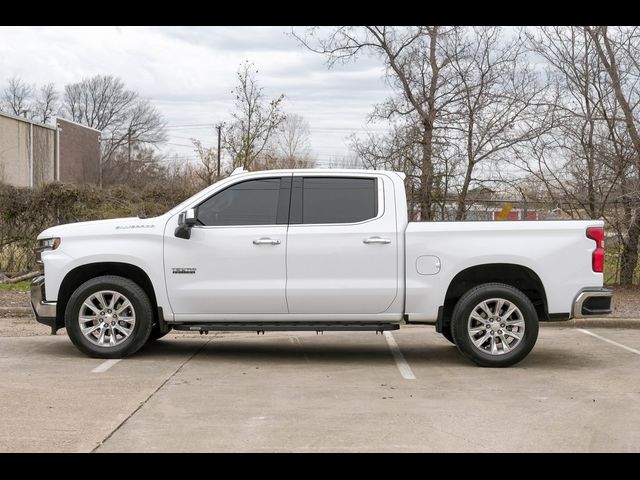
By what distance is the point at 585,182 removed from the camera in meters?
14.5

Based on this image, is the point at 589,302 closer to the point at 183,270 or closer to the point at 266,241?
the point at 266,241

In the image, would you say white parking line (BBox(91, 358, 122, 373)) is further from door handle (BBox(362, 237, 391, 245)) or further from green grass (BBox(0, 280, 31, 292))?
green grass (BBox(0, 280, 31, 292))

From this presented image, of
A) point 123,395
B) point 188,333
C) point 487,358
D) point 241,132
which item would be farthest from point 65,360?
point 241,132

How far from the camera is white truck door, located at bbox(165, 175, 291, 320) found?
8.41 metres

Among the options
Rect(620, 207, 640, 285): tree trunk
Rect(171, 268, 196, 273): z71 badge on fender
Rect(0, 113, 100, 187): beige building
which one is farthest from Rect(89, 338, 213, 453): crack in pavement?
Rect(0, 113, 100, 187): beige building

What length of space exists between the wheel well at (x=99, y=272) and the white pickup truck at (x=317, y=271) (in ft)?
0.11

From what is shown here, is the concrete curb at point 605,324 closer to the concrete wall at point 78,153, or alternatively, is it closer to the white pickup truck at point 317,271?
the white pickup truck at point 317,271

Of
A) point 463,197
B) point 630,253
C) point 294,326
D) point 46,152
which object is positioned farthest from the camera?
point 46,152

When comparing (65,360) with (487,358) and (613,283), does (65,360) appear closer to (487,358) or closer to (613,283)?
(487,358)

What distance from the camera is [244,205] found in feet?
28.5

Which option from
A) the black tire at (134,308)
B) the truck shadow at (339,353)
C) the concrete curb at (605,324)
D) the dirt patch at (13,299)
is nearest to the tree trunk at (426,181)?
the concrete curb at (605,324)

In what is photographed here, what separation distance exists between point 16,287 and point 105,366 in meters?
7.10

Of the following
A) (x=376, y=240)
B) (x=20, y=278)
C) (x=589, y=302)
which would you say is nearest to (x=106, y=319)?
(x=376, y=240)

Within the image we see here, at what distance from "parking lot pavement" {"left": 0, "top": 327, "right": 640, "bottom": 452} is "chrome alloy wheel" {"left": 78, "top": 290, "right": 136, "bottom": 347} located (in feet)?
0.90
